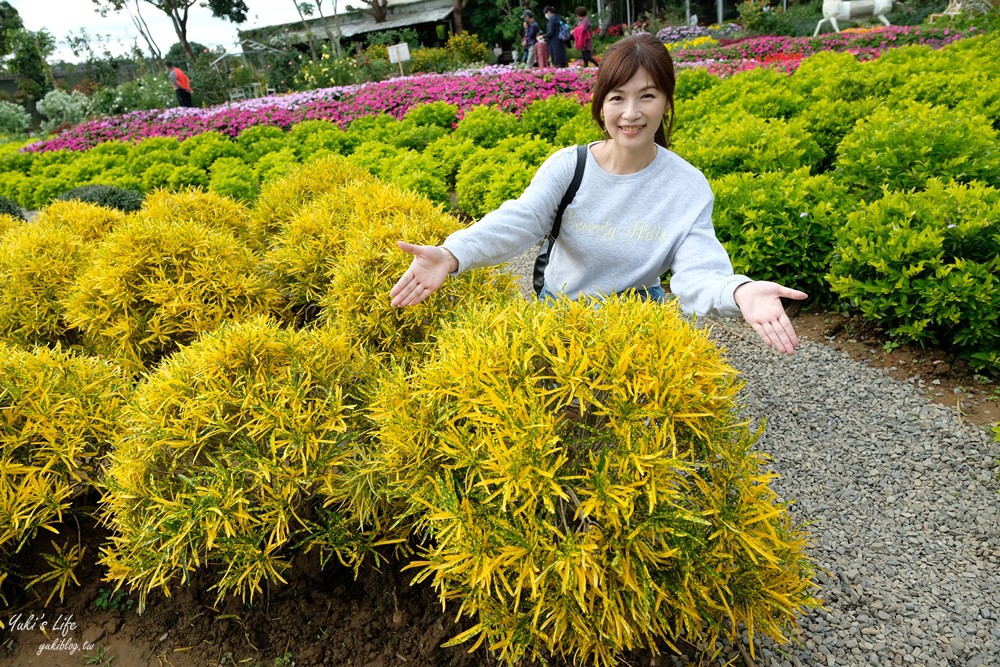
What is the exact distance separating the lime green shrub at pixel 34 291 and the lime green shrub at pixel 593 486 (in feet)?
8.52

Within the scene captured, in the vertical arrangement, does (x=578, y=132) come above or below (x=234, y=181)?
below

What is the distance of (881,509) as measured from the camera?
2.52 meters

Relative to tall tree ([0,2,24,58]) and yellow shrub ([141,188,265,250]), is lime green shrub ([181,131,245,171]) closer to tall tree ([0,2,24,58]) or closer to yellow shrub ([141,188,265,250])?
yellow shrub ([141,188,265,250])

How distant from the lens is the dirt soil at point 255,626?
5.69 ft

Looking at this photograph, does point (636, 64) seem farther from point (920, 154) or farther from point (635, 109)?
point (920, 154)

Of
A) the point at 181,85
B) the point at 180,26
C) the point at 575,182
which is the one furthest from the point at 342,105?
the point at 180,26

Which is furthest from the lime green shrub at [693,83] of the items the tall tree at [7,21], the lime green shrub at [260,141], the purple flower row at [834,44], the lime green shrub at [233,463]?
the tall tree at [7,21]

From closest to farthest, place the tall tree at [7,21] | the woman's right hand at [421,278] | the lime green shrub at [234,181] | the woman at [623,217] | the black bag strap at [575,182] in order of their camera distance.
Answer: the woman's right hand at [421,278], the woman at [623,217], the black bag strap at [575,182], the lime green shrub at [234,181], the tall tree at [7,21]

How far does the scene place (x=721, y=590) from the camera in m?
1.44

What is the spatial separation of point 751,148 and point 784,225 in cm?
131

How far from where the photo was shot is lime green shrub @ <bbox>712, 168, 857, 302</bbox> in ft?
12.5

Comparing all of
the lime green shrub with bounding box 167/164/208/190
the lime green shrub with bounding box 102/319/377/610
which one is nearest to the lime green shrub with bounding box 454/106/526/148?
the lime green shrub with bounding box 167/164/208/190

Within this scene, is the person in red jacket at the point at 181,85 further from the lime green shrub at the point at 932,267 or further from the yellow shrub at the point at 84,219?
the lime green shrub at the point at 932,267

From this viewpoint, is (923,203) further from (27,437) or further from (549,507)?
(27,437)
